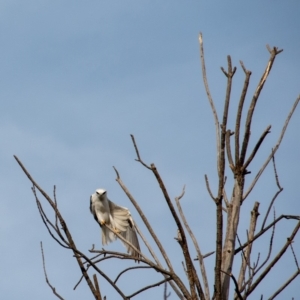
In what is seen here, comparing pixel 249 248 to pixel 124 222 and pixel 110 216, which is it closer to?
pixel 124 222

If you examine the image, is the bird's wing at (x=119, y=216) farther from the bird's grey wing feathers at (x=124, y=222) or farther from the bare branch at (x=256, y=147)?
Answer: the bare branch at (x=256, y=147)

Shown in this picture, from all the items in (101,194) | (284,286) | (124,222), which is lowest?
(284,286)

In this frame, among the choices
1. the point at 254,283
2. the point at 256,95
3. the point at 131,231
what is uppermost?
the point at 131,231

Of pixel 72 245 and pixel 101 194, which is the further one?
pixel 101 194

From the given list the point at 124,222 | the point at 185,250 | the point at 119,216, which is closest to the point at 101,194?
the point at 119,216

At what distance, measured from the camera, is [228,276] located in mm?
3445

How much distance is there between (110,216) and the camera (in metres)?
12.3

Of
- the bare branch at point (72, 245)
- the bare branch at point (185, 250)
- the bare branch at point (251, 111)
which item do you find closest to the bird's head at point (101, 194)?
the bare branch at point (72, 245)

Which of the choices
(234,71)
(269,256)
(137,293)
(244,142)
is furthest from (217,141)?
(137,293)

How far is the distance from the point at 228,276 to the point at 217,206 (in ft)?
1.28

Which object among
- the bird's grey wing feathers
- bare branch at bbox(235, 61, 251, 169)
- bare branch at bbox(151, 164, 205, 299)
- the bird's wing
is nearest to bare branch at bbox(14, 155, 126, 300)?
bare branch at bbox(151, 164, 205, 299)

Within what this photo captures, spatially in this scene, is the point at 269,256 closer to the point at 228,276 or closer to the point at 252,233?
the point at 252,233

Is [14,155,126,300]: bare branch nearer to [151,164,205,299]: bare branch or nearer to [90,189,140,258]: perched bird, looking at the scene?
[151,164,205,299]: bare branch

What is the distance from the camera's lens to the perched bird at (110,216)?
11609 millimetres
